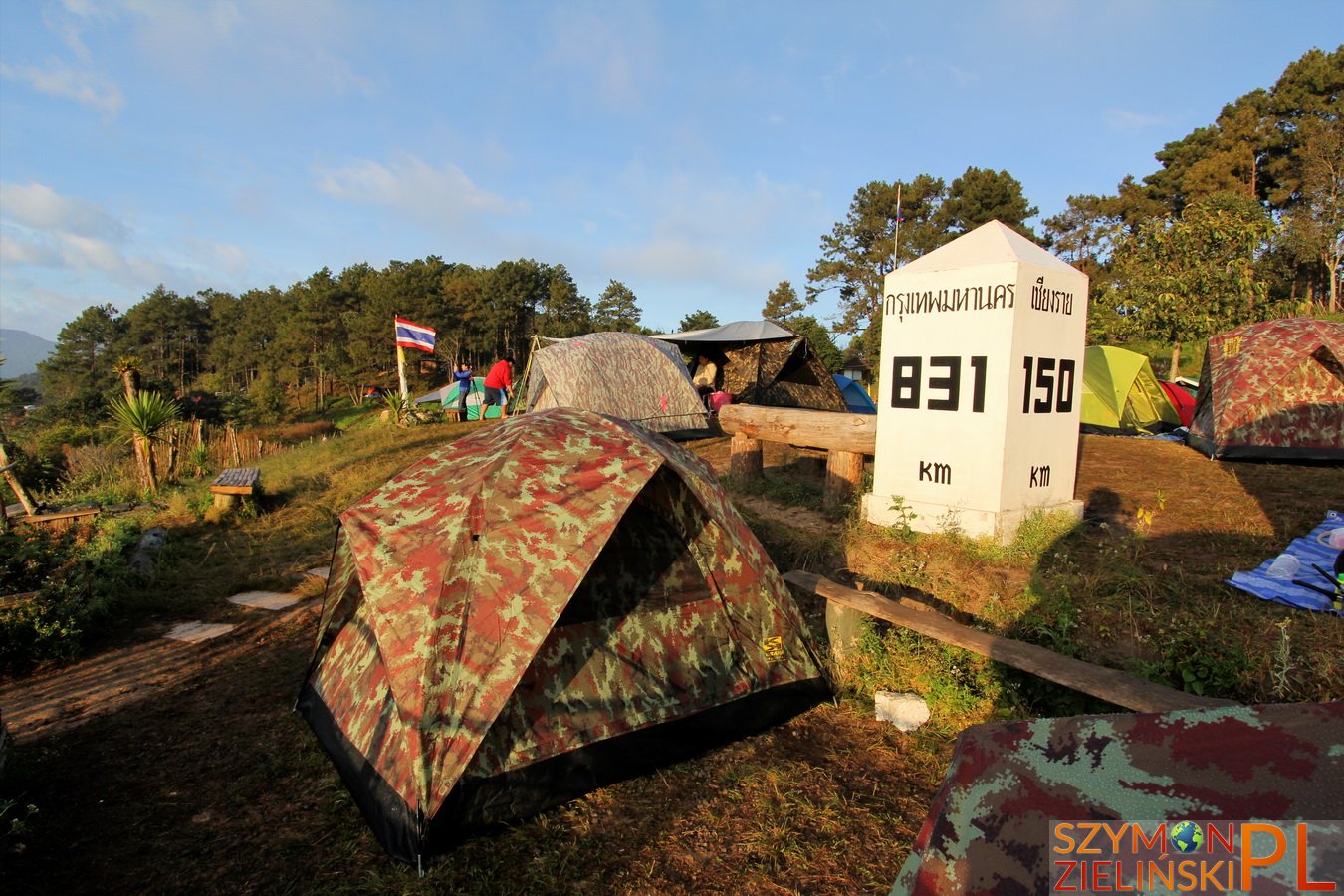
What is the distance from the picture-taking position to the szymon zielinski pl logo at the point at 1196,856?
974 mm

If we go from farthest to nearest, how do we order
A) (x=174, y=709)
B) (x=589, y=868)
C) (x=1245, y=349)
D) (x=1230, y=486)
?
(x=1245, y=349) → (x=1230, y=486) → (x=174, y=709) → (x=589, y=868)

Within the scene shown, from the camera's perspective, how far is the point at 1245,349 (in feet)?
29.6

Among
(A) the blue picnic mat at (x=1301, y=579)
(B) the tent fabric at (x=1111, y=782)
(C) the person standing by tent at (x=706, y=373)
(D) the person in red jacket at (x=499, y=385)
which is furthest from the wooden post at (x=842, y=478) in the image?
(D) the person in red jacket at (x=499, y=385)

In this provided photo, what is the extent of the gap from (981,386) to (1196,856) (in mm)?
5085

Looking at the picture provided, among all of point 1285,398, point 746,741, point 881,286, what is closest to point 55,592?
point 746,741

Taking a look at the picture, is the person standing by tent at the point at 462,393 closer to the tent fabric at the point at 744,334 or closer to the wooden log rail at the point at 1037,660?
the tent fabric at the point at 744,334

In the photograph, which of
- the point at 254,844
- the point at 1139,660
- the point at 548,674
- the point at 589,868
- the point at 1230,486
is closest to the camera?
the point at 589,868

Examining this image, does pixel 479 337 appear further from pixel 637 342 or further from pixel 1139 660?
pixel 1139 660

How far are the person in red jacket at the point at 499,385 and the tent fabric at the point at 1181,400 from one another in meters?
14.2

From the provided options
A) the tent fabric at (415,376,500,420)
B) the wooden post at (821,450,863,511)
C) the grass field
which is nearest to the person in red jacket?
the tent fabric at (415,376,500,420)

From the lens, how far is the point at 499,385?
55.3 ft

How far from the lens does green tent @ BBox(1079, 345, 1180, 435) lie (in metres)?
13.0

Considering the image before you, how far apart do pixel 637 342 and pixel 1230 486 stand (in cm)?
982

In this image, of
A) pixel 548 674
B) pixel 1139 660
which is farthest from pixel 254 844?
pixel 1139 660
